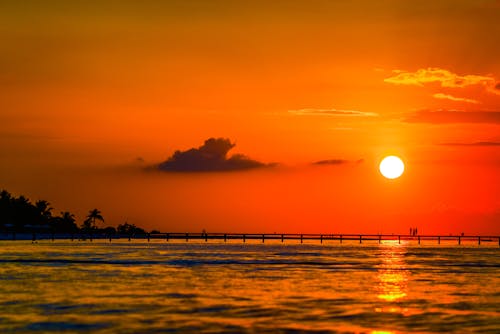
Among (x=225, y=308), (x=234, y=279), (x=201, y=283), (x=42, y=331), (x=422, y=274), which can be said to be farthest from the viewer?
(x=422, y=274)

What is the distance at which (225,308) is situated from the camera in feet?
140

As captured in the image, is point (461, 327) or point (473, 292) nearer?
point (461, 327)

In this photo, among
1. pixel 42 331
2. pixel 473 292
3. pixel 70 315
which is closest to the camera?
pixel 42 331

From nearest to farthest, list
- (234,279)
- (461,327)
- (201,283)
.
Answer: (461,327) → (201,283) → (234,279)

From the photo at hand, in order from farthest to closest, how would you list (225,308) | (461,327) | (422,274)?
(422,274) → (225,308) → (461,327)

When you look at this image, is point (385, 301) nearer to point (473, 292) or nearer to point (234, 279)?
point (473, 292)

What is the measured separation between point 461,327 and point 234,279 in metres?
30.8

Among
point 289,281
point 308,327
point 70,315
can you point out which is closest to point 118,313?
point 70,315

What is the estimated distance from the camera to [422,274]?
249ft

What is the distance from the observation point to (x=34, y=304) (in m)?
43.7

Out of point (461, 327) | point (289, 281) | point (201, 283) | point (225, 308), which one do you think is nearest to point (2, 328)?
point (225, 308)

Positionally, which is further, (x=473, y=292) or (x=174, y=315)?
(x=473, y=292)

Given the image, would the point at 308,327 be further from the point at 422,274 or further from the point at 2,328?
the point at 422,274

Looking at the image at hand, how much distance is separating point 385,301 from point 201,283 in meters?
16.9
